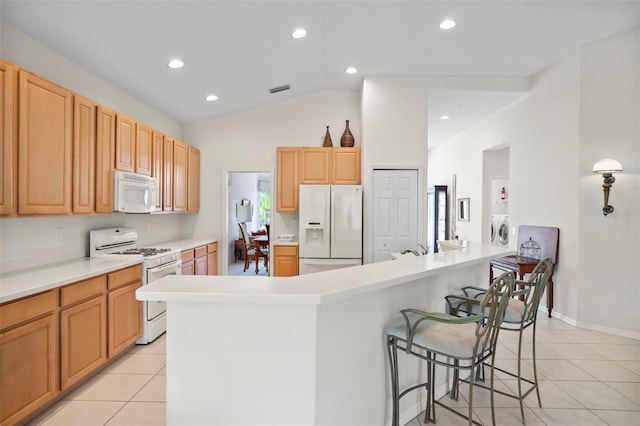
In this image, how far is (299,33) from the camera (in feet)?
12.2

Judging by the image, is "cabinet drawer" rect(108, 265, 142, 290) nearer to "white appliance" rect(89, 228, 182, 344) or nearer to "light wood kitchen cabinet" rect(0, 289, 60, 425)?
"white appliance" rect(89, 228, 182, 344)

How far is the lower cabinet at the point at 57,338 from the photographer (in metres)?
1.95

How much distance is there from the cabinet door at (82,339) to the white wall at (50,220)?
641mm

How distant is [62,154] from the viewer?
2.65m

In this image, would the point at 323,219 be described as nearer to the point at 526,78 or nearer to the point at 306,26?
the point at 306,26

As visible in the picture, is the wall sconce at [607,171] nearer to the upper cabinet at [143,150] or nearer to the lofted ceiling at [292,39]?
the lofted ceiling at [292,39]

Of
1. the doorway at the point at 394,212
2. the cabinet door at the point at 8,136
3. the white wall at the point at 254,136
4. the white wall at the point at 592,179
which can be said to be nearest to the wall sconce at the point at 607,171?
the white wall at the point at 592,179

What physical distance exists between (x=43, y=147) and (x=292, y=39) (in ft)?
8.42

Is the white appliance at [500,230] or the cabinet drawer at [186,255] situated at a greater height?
the white appliance at [500,230]

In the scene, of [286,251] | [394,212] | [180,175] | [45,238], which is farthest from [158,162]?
[394,212]

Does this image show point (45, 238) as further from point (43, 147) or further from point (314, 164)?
point (314, 164)

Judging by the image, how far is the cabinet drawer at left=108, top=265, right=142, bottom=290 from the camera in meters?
2.88

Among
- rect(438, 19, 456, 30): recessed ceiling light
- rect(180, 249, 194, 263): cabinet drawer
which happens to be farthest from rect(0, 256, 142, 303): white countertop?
rect(438, 19, 456, 30): recessed ceiling light

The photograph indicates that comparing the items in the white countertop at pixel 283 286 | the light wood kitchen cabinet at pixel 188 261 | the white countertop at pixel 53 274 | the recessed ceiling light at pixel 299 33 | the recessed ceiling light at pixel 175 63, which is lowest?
the light wood kitchen cabinet at pixel 188 261
